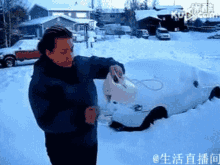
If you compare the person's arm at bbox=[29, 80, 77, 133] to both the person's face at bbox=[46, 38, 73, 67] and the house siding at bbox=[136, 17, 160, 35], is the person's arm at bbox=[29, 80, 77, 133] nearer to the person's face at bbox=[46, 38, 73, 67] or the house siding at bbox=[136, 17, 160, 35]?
the person's face at bbox=[46, 38, 73, 67]

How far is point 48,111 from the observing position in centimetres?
130

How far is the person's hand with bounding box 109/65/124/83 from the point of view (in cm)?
177

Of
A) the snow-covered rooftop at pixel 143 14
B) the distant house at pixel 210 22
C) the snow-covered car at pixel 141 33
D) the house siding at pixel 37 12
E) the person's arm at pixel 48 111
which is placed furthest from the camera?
the distant house at pixel 210 22

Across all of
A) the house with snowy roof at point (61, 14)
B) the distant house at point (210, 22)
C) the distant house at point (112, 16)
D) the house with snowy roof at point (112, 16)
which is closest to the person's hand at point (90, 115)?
the house with snowy roof at point (61, 14)

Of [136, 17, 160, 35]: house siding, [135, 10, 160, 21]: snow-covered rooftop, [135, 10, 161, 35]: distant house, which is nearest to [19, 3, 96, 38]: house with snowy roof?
[135, 10, 160, 21]: snow-covered rooftop

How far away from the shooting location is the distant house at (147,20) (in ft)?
103

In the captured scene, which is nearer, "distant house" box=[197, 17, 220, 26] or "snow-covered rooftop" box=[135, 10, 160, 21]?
"snow-covered rooftop" box=[135, 10, 160, 21]

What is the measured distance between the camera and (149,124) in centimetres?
349

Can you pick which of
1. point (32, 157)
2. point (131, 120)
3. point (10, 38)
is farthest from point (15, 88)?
point (10, 38)

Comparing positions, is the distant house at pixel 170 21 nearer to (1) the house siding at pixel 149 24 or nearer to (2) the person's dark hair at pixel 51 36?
(1) the house siding at pixel 149 24

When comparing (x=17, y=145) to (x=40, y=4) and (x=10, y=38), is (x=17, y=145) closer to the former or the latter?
(x=10, y=38)

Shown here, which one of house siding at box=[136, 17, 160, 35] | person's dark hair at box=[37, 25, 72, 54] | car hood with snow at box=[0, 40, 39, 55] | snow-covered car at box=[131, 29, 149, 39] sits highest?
house siding at box=[136, 17, 160, 35]

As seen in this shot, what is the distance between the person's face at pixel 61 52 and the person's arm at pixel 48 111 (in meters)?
0.23

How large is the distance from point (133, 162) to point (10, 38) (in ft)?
59.0
